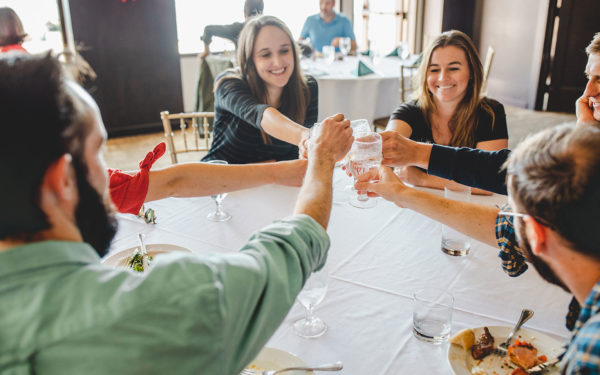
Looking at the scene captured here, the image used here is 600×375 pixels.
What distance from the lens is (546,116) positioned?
247 inches

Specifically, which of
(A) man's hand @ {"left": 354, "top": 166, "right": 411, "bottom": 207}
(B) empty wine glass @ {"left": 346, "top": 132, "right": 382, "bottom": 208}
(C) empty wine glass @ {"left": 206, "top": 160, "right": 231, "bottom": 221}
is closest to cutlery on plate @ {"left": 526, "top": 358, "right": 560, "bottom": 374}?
(A) man's hand @ {"left": 354, "top": 166, "right": 411, "bottom": 207}

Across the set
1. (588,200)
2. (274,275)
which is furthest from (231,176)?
(588,200)

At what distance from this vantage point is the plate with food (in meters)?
1.26

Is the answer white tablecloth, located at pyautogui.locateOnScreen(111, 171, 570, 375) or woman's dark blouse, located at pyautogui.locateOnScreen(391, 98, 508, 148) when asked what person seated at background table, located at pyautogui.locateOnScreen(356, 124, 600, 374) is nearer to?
white tablecloth, located at pyautogui.locateOnScreen(111, 171, 570, 375)

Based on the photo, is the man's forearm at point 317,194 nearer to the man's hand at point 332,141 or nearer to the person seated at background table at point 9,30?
the man's hand at point 332,141

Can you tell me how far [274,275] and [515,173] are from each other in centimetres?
42

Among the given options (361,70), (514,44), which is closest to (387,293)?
(361,70)

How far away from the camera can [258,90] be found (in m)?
2.38

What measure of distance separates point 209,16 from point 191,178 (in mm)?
5484

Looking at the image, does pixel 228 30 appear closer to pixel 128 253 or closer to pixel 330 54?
pixel 330 54

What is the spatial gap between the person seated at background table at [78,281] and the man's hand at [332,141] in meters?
0.46

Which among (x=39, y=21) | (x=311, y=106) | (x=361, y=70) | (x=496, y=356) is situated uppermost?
(x=39, y=21)

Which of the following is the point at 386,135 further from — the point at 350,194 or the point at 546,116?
the point at 546,116

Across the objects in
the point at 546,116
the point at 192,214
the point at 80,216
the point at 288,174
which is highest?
the point at 80,216
